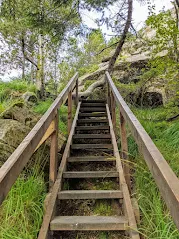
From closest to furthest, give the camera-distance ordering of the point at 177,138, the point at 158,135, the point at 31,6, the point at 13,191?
1. the point at 13,191
2. the point at 177,138
3. the point at 158,135
4. the point at 31,6

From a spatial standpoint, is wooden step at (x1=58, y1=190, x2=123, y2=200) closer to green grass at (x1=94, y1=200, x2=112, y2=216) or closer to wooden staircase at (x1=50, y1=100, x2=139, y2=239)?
wooden staircase at (x1=50, y1=100, x2=139, y2=239)

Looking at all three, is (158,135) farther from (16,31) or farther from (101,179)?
(16,31)

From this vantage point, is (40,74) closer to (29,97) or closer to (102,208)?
(29,97)

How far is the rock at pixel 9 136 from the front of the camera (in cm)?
245

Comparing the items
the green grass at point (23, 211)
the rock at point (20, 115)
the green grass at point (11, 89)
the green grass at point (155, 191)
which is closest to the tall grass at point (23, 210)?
the green grass at point (23, 211)

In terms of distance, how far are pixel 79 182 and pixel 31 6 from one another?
5.25m

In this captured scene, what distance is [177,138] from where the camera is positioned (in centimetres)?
354

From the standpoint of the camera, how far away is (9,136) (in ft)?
8.57

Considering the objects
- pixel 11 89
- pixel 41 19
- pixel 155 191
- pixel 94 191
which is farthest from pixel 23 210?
pixel 41 19

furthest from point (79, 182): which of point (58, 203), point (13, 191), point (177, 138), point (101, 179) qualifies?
point (177, 138)

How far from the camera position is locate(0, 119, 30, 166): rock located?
2449mm

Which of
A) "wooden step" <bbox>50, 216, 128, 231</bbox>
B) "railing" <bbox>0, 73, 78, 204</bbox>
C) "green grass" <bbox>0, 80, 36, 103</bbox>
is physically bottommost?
"wooden step" <bbox>50, 216, 128, 231</bbox>

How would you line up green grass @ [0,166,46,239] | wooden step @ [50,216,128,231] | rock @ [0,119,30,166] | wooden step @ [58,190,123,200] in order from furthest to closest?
rock @ [0,119,30,166], wooden step @ [58,190,123,200], wooden step @ [50,216,128,231], green grass @ [0,166,46,239]

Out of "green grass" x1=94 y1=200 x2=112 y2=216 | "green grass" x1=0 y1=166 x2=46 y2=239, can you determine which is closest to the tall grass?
"green grass" x1=0 y1=166 x2=46 y2=239
